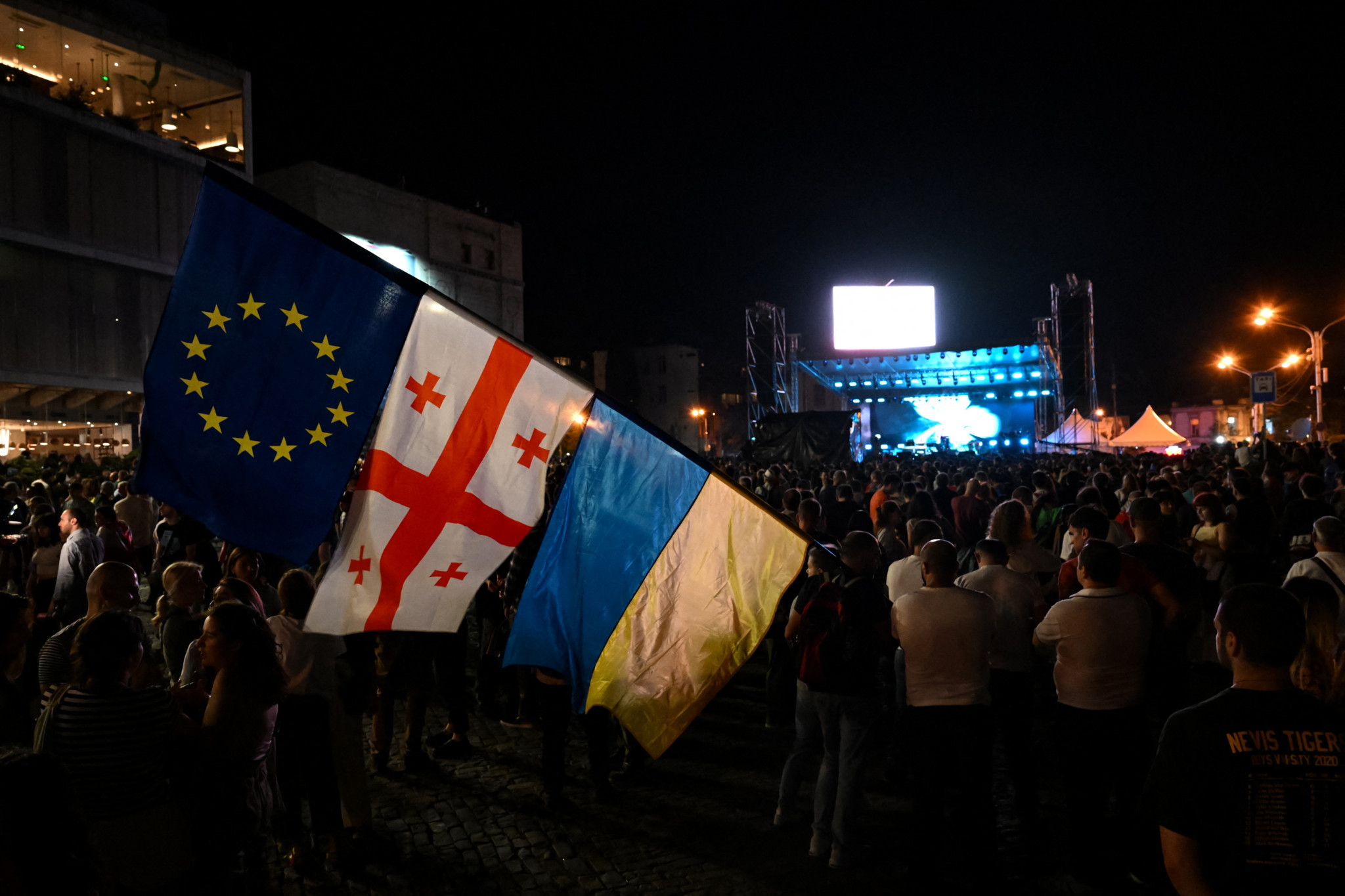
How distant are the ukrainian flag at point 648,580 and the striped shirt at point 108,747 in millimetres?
1238

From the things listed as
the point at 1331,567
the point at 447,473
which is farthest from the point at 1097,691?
the point at 447,473

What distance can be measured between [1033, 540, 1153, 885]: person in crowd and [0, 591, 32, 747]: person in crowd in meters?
4.46

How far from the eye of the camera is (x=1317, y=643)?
2869 millimetres

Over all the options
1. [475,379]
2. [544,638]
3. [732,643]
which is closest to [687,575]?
[732,643]

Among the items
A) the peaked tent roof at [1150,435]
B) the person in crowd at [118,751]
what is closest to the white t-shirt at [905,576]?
the person in crowd at [118,751]

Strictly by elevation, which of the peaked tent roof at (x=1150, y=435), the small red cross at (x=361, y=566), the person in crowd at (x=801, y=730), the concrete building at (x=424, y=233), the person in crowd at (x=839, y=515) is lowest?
the person in crowd at (x=801, y=730)

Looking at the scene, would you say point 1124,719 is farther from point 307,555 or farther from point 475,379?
point 307,555

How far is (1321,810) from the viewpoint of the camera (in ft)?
6.24

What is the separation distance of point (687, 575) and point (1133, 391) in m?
74.2

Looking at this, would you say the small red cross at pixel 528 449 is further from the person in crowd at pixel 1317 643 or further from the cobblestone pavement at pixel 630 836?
the person in crowd at pixel 1317 643

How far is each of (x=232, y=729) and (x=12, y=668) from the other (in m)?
0.89

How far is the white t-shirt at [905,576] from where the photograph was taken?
5.48 meters

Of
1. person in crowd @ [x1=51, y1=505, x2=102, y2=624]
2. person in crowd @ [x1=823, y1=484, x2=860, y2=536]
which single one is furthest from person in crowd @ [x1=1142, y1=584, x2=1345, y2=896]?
person in crowd @ [x1=51, y1=505, x2=102, y2=624]

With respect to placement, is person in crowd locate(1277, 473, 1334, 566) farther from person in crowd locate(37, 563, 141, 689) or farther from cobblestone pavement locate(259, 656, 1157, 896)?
person in crowd locate(37, 563, 141, 689)
